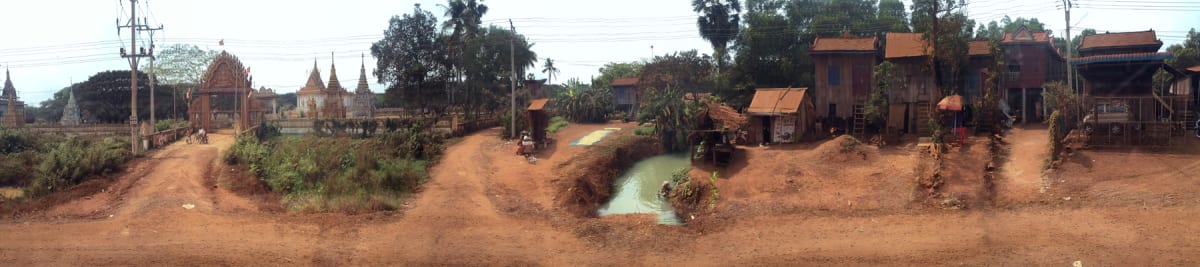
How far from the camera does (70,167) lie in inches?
829

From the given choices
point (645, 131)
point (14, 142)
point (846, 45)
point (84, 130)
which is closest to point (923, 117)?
point (846, 45)

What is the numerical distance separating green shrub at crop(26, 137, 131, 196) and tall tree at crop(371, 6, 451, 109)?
11545 millimetres

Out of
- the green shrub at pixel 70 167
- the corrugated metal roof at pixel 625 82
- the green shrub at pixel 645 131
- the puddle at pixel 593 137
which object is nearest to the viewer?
the green shrub at pixel 70 167

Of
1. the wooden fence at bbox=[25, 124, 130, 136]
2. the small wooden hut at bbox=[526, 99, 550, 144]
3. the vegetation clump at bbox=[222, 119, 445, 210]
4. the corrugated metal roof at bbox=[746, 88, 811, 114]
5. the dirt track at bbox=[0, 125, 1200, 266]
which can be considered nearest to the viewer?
the dirt track at bbox=[0, 125, 1200, 266]

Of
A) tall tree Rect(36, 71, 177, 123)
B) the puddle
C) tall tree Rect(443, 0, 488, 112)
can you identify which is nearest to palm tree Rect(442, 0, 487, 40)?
tall tree Rect(443, 0, 488, 112)

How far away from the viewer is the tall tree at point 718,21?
39.8 meters

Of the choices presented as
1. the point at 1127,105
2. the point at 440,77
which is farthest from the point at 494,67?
the point at 1127,105

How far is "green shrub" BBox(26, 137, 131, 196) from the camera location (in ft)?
67.4

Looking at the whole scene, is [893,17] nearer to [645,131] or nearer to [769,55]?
[769,55]

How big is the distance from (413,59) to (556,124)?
313 inches

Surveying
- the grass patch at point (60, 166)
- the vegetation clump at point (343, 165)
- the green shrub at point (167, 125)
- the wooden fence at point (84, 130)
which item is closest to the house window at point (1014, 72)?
the vegetation clump at point (343, 165)

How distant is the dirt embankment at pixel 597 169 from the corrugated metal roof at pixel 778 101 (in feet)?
14.8

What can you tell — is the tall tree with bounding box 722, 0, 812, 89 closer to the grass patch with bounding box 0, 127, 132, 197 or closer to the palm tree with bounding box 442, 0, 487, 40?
the palm tree with bounding box 442, 0, 487, 40

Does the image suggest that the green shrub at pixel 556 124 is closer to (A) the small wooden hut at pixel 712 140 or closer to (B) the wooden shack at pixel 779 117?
(B) the wooden shack at pixel 779 117
